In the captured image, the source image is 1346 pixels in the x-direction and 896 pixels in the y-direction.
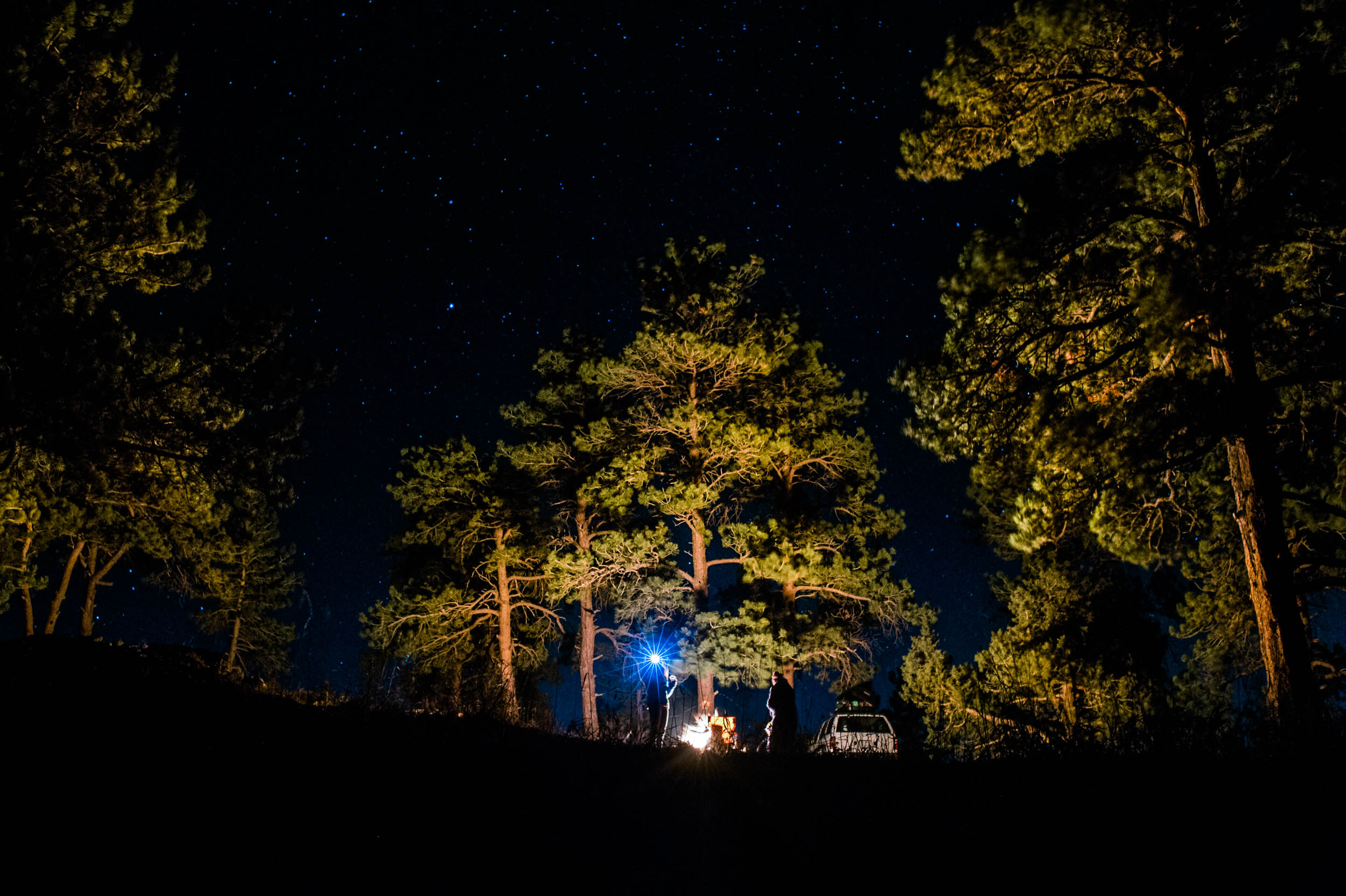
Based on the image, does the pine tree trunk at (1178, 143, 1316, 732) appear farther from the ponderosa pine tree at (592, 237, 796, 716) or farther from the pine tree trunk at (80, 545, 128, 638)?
the pine tree trunk at (80, 545, 128, 638)

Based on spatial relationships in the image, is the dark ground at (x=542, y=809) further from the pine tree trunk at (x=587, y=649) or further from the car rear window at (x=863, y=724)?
the pine tree trunk at (x=587, y=649)

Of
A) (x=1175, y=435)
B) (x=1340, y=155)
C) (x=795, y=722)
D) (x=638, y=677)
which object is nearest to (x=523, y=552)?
(x=638, y=677)

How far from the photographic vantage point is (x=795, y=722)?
11570 mm

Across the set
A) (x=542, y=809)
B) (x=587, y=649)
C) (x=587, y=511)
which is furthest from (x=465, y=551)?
(x=542, y=809)

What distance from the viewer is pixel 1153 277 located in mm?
7160

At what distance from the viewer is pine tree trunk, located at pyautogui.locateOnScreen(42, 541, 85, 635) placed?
79.2 ft

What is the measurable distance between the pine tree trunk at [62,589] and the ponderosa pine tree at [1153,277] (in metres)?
27.9

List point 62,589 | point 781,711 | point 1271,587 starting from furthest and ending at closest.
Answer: point 62,589 < point 781,711 < point 1271,587

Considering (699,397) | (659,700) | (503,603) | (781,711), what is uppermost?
(699,397)

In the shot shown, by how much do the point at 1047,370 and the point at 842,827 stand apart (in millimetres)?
6776

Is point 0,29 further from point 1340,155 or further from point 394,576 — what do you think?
point 394,576

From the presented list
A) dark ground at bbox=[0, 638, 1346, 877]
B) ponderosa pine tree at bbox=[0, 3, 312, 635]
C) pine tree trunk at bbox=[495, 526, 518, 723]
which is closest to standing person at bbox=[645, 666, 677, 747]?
dark ground at bbox=[0, 638, 1346, 877]

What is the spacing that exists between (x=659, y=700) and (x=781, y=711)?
18.8 ft

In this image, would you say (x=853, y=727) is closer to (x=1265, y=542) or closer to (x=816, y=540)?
(x=816, y=540)
